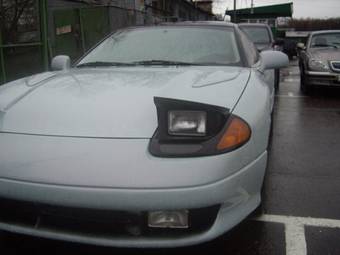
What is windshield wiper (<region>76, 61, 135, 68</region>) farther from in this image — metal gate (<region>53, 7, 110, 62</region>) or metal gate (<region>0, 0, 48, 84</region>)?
metal gate (<region>53, 7, 110, 62</region>)

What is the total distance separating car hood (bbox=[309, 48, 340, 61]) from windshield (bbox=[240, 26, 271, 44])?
186 centimetres

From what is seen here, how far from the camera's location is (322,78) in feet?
31.9

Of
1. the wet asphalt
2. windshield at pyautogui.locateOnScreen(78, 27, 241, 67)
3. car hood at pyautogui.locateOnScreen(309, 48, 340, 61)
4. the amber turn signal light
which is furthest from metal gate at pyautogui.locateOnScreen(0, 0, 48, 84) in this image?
the amber turn signal light

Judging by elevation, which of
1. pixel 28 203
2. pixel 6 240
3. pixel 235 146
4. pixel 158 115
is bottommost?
pixel 6 240

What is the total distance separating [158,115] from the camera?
2.46 meters

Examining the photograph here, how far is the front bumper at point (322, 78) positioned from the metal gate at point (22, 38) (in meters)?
5.39

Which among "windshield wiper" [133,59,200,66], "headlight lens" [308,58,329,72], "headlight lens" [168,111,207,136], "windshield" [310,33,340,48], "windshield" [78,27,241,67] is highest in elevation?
"windshield" [78,27,241,67]

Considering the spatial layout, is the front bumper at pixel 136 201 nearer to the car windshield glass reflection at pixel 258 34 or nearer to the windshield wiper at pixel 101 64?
the windshield wiper at pixel 101 64

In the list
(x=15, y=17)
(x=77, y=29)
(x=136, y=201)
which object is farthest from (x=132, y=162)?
(x=77, y=29)

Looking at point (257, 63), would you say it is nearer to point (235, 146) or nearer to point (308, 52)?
point (235, 146)

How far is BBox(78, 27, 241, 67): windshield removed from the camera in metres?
3.78

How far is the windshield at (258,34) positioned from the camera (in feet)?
39.8

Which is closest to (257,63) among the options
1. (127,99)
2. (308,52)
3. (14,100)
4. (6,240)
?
(127,99)

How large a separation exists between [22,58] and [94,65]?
208 inches
